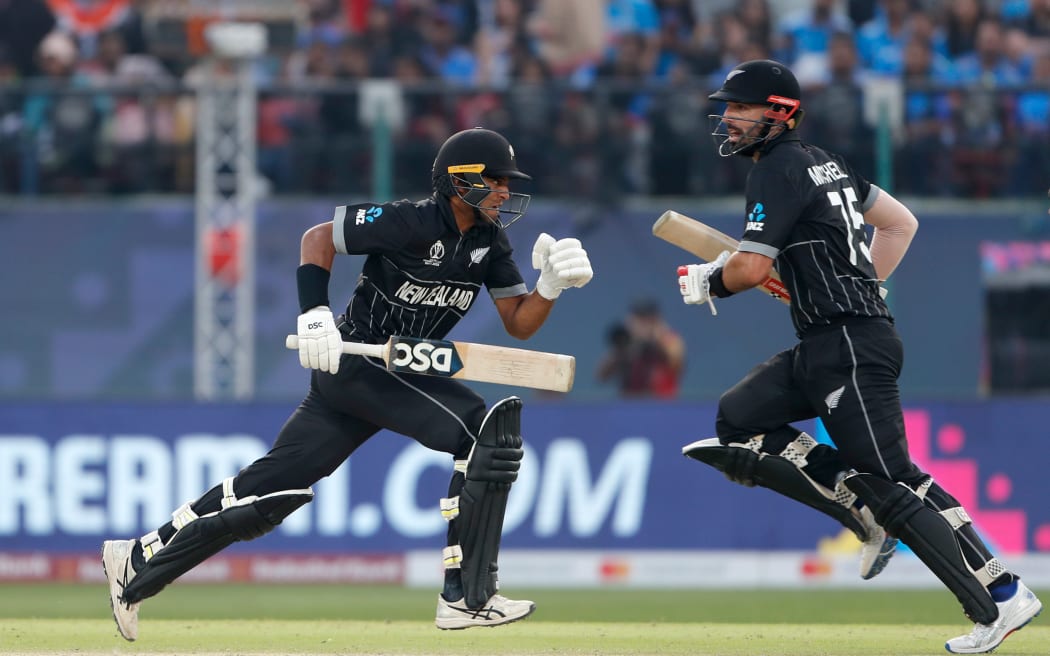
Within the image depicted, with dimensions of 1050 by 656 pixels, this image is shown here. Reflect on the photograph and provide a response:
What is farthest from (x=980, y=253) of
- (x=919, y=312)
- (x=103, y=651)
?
(x=103, y=651)

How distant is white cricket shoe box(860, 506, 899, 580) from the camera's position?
21.4ft

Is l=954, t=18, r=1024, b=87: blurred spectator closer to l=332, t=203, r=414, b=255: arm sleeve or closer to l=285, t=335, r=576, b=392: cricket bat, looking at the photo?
l=285, t=335, r=576, b=392: cricket bat

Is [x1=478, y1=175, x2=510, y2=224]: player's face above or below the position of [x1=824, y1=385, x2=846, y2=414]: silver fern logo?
above

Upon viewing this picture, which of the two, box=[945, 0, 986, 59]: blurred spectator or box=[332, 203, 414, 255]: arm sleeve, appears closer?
box=[332, 203, 414, 255]: arm sleeve

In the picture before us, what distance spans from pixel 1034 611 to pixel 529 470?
15.4 ft

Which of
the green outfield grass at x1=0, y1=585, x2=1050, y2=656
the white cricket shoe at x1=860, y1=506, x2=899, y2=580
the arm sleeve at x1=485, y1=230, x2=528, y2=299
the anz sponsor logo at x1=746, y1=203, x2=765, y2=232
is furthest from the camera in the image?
the white cricket shoe at x1=860, y1=506, x2=899, y2=580

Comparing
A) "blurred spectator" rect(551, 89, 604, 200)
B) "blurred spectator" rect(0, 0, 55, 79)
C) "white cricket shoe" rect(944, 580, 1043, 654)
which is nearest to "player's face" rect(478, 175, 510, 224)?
→ "white cricket shoe" rect(944, 580, 1043, 654)

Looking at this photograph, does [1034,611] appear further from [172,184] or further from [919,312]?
[172,184]

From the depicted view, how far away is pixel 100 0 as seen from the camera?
13688mm

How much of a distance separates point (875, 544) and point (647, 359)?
205 inches

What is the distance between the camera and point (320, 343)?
236 inches

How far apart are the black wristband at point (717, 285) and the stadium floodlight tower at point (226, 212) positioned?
5998 millimetres

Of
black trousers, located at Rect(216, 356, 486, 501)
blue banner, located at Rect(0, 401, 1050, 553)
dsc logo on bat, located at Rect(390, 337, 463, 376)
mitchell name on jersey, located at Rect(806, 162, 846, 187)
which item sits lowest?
blue banner, located at Rect(0, 401, 1050, 553)

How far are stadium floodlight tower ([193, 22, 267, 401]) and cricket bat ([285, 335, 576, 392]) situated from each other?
556 cm
